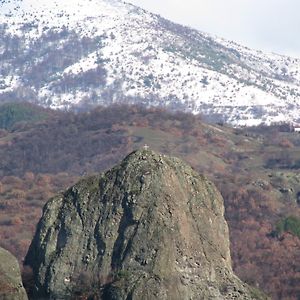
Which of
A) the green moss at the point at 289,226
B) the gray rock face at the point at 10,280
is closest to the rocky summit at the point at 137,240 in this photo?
the gray rock face at the point at 10,280

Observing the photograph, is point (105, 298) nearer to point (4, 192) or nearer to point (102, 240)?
point (102, 240)

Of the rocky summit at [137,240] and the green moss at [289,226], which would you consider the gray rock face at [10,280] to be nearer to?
the rocky summit at [137,240]

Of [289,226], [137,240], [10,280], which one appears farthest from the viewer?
[289,226]

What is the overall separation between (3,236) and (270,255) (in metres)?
26.8

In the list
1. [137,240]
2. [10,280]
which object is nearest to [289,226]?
[137,240]

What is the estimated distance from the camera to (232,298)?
70.6 feet

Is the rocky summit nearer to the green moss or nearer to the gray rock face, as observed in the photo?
the gray rock face

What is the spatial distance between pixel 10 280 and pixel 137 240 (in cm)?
240

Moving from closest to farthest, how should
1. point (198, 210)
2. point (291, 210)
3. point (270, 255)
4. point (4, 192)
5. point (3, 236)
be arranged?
point (198, 210) < point (270, 255) < point (3, 236) < point (291, 210) < point (4, 192)

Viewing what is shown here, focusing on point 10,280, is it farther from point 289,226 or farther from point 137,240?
point 289,226

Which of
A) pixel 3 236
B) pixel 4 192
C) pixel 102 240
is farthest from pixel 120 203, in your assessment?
pixel 4 192

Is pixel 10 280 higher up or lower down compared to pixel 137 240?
lower down

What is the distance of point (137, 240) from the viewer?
2155 cm

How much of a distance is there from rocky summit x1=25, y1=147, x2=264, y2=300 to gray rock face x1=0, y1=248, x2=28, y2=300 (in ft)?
3.98
